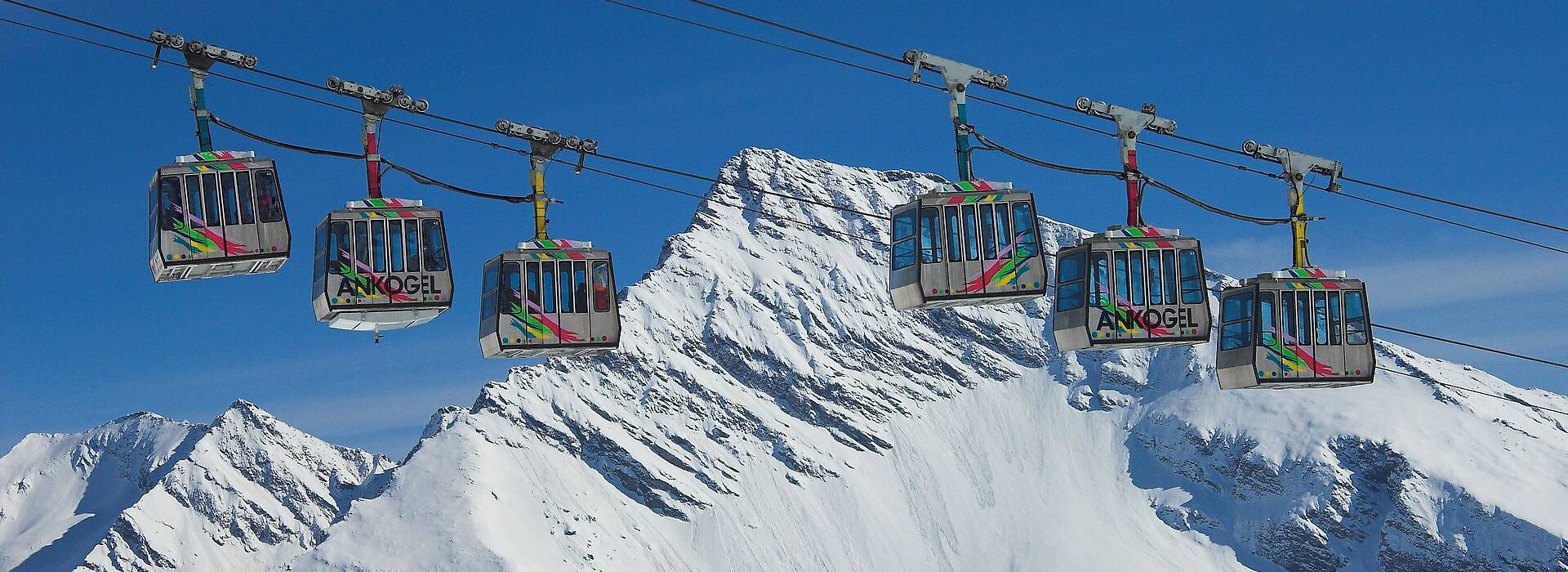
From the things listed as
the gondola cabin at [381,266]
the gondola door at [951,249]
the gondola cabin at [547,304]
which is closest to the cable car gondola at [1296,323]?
the gondola door at [951,249]

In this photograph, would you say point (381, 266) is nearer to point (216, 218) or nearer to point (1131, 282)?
point (216, 218)

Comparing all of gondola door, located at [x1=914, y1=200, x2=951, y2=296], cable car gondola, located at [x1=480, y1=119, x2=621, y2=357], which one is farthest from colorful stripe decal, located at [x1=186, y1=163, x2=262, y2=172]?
gondola door, located at [x1=914, y1=200, x2=951, y2=296]

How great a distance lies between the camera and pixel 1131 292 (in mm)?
43438

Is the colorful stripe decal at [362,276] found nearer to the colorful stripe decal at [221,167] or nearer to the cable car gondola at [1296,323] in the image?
the colorful stripe decal at [221,167]

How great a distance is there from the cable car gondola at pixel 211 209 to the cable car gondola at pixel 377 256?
114 cm

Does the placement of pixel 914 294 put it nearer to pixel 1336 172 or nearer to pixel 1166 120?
pixel 1166 120

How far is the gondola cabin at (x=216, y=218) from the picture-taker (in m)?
40.2

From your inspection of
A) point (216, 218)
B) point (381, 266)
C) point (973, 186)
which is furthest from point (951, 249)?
point (216, 218)

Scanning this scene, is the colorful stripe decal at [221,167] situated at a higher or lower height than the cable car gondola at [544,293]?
higher

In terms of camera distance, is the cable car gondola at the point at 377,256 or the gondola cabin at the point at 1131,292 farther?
the gondola cabin at the point at 1131,292

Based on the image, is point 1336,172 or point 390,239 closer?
point 390,239

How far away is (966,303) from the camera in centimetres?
4322

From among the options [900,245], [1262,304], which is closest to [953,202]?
[900,245]

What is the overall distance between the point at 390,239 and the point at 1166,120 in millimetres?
17240
